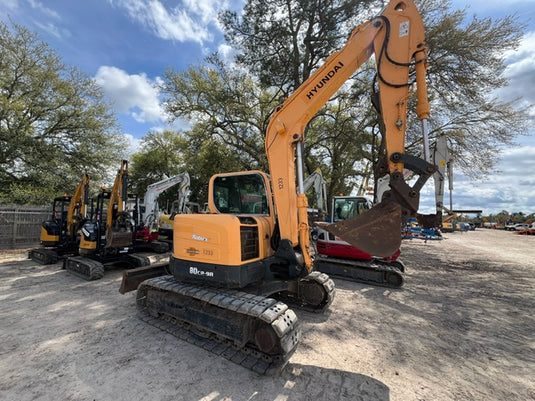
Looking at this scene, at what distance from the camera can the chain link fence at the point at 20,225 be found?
1130cm

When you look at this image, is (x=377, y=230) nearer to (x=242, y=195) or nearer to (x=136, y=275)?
(x=242, y=195)

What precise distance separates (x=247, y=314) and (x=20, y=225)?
1418cm

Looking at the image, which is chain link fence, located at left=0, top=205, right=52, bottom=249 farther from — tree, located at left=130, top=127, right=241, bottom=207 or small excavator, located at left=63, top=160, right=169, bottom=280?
tree, located at left=130, top=127, right=241, bottom=207

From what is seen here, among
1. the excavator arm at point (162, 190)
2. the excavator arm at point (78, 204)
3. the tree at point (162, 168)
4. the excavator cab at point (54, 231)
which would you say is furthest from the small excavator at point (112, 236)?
the tree at point (162, 168)

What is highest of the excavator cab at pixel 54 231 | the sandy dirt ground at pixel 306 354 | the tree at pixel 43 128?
the tree at pixel 43 128

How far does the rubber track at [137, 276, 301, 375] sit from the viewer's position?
2896 millimetres

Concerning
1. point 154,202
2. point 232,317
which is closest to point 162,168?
point 154,202

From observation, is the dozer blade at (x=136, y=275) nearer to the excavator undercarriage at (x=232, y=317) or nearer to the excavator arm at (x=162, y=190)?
the excavator undercarriage at (x=232, y=317)

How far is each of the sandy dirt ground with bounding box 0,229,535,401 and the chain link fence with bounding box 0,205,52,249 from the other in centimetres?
773

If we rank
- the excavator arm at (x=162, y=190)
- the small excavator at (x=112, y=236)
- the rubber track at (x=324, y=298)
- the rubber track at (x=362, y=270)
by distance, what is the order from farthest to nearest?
the excavator arm at (x=162, y=190)
the small excavator at (x=112, y=236)
the rubber track at (x=362, y=270)
the rubber track at (x=324, y=298)

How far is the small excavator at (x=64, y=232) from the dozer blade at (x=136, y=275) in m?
4.88

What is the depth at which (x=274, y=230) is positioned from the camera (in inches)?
164

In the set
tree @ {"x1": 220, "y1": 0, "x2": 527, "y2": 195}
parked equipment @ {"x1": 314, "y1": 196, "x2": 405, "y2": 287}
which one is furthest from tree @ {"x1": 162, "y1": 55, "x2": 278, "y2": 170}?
parked equipment @ {"x1": 314, "y1": 196, "x2": 405, "y2": 287}

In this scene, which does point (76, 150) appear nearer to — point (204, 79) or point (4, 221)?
point (4, 221)
